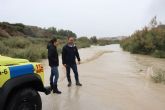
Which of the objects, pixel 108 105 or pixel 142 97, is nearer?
pixel 108 105

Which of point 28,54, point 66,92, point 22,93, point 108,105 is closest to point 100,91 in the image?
point 66,92

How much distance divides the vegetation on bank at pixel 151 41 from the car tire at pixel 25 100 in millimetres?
32566

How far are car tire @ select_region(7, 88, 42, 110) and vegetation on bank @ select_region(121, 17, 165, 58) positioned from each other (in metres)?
32.6

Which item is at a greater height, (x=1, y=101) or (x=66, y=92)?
(x=1, y=101)

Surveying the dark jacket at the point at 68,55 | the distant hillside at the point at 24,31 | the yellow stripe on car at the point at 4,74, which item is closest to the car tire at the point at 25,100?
the yellow stripe on car at the point at 4,74

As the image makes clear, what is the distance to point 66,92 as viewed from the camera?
35.7ft

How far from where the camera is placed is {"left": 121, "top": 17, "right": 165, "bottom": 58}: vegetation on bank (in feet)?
132

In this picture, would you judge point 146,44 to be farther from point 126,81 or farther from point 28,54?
point 126,81

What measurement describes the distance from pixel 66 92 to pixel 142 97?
237 centimetres

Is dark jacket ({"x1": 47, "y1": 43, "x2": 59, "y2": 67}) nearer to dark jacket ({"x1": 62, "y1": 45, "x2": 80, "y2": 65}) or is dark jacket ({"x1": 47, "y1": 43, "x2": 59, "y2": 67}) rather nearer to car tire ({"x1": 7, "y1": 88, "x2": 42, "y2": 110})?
dark jacket ({"x1": 62, "y1": 45, "x2": 80, "y2": 65})

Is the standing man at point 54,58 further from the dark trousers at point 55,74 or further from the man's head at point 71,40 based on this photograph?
the man's head at point 71,40

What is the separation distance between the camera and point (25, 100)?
6.34 meters

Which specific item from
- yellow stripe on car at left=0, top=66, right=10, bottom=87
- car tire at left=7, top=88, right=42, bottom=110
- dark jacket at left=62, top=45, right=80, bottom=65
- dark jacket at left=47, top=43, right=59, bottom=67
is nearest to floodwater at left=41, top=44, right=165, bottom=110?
dark jacket at left=62, top=45, right=80, bottom=65

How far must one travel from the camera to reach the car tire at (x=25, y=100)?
20.0 ft
